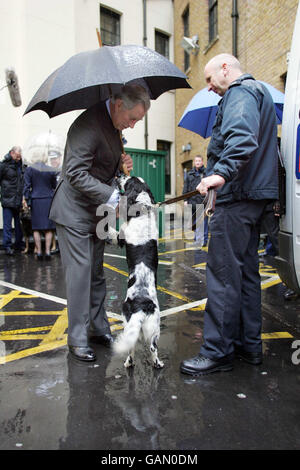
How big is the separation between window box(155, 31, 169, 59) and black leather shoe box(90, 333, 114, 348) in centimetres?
1616

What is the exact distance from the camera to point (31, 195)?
8.11 m

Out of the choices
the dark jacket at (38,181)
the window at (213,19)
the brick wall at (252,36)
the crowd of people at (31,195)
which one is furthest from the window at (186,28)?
the dark jacket at (38,181)

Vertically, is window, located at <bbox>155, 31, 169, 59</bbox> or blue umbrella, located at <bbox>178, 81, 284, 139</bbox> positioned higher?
window, located at <bbox>155, 31, 169, 59</bbox>

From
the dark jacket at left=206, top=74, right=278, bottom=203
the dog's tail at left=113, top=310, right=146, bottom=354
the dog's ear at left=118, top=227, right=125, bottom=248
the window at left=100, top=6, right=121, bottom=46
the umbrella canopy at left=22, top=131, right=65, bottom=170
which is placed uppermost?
the window at left=100, top=6, right=121, bottom=46

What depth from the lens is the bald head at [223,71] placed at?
9.32ft

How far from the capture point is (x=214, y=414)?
2299 mm

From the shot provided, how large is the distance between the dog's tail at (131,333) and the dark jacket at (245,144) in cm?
109

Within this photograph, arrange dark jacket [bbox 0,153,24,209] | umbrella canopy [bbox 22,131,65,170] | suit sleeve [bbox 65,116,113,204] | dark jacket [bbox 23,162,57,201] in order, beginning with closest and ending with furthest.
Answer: suit sleeve [bbox 65,116,113,204] < dark jacket [bbox 23,162,57,201] < umbrella canopy [bbox 22,131,65,170] < dark jacket [bbox 0,153,24,209]

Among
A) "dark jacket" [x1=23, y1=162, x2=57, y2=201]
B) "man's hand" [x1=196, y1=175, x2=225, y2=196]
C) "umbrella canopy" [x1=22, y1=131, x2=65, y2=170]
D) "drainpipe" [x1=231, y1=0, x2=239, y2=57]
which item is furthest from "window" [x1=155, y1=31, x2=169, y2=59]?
"man's hand" [x1=196, y1=175, x2=225, y2=196]

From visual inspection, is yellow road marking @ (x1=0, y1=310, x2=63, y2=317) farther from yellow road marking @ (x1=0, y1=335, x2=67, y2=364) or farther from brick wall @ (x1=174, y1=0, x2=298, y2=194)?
brick wall @ (x1=174, y1=0, x2=298, y2=194)

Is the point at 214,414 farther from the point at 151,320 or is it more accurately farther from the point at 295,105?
the point at 295,105

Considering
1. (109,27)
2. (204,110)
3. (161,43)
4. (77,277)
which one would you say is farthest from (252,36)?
(77,277)

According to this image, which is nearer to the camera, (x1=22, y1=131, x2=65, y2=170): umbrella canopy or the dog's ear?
the dog's ear

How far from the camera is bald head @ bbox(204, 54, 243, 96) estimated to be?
2.84m
